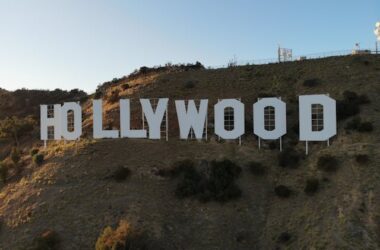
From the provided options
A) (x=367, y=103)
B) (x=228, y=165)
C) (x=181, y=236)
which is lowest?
(x=181, y=236)

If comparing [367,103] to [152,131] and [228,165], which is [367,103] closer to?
[228,165]

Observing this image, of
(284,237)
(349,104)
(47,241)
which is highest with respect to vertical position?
(349,104)

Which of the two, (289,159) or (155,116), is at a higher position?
(155,116)

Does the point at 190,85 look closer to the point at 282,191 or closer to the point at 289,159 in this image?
the point at 289,159

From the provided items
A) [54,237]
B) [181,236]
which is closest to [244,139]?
[181,236]

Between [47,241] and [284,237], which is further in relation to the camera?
[47,241]

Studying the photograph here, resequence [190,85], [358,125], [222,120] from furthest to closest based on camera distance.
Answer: [190,85]
[222,120]
[358,125]

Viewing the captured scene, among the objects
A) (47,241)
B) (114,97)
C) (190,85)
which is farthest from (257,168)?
(114,97)

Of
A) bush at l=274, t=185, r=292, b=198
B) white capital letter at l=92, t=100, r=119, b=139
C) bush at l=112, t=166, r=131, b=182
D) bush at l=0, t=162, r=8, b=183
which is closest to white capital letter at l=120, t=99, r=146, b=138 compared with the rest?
white capital letter at l=92, t=100, r=119, b=139
